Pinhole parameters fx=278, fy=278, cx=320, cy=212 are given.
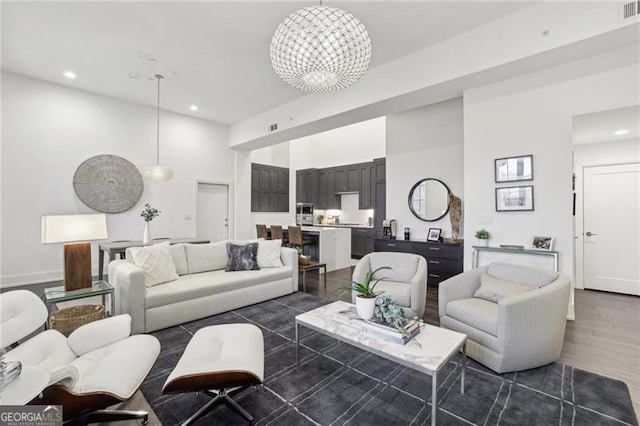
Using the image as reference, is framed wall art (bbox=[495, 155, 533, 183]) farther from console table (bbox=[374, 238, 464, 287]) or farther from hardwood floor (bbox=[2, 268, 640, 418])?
hardwood floor (bbox=[2, 268, 640, 418])

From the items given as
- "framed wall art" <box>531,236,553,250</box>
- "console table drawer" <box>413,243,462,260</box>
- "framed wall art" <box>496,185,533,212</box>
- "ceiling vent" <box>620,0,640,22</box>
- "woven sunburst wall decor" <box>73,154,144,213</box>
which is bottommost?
"console table drawer" <box>413,243,462,260</box>

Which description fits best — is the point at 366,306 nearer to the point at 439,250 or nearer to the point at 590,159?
the point at 439,250

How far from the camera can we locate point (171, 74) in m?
4.44

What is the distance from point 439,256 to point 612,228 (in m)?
2.61

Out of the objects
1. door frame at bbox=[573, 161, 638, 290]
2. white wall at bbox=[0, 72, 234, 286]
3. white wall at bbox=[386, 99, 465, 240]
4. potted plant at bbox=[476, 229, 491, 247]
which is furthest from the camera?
white wall at bbox=[386, 99, 465, 240]

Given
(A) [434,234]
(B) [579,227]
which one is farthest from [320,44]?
(B) [579,227]

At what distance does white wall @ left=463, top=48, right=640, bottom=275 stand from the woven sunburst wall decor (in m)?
5.96

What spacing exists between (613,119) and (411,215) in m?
2.94

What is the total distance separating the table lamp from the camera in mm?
2543

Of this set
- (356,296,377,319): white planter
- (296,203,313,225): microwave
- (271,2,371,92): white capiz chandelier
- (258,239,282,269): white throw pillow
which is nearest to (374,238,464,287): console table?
(258,239,282,269): white throw pillow

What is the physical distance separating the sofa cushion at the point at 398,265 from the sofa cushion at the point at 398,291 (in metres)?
0.11

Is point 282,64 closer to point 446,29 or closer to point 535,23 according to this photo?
point 446,29

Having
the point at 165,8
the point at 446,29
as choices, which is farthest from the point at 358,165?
the point at 165,8

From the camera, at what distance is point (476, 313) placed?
7.72 ft
